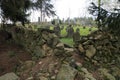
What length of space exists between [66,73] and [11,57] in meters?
2.85

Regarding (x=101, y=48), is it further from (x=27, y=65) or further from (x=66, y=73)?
(x=27, y=65)

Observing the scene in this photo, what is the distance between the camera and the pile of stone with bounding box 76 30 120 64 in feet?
23.6

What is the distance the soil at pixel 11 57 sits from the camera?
728 centimetres

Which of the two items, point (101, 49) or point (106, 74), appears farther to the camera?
point (101, 49)

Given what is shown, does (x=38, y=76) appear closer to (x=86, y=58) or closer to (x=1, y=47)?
(x=86, y=58)

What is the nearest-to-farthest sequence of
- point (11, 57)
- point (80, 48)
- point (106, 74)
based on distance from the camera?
point (106, 74) < point (80, 48) < point (11, 57)

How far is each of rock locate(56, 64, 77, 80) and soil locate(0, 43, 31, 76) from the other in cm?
185

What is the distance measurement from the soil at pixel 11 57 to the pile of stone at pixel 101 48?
2261 millimetres

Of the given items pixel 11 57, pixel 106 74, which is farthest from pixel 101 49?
pixel 11 57

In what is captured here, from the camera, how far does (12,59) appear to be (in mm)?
7801

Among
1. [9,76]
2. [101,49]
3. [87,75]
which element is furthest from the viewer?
[101,49]

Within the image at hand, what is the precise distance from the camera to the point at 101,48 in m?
7.30

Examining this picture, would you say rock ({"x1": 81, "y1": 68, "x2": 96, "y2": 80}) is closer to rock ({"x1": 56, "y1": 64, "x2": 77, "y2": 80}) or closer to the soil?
rock ({"x1": 56, "y1": 64, "x2": 77, "y2": 80})

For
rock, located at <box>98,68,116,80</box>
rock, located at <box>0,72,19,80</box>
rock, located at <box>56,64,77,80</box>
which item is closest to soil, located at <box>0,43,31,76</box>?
rock, located at <box>0,72,19,80</box>
